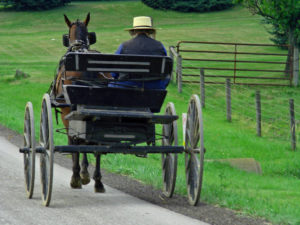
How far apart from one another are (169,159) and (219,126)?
397 inches

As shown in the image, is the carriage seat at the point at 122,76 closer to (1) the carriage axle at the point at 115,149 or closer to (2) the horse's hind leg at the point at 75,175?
(1) the carriage axle at the point at 115,149

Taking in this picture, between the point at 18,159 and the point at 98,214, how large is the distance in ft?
18.0

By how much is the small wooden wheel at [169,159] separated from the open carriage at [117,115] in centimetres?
23

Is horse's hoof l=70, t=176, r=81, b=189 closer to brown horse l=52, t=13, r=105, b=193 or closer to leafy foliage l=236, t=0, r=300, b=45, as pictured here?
brown horse l=52, t=13, r=105, b=193

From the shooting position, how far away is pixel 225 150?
1562 centimetres

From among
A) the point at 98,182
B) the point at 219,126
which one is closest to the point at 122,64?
the point at 98,182

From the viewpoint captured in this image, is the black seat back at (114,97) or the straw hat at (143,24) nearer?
the black seat back at (114,97)

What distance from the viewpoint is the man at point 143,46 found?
892 cm

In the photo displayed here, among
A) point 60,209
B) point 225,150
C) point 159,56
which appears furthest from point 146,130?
point 225,150

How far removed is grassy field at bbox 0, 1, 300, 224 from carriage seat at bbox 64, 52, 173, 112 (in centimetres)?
156

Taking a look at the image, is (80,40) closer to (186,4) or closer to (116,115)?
(116,115)

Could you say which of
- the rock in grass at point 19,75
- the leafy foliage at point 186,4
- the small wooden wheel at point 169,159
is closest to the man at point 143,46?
the small wooden wheel at point 169,159

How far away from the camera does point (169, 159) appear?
30.8 ft

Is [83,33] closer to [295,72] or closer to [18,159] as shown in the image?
[18,159]
